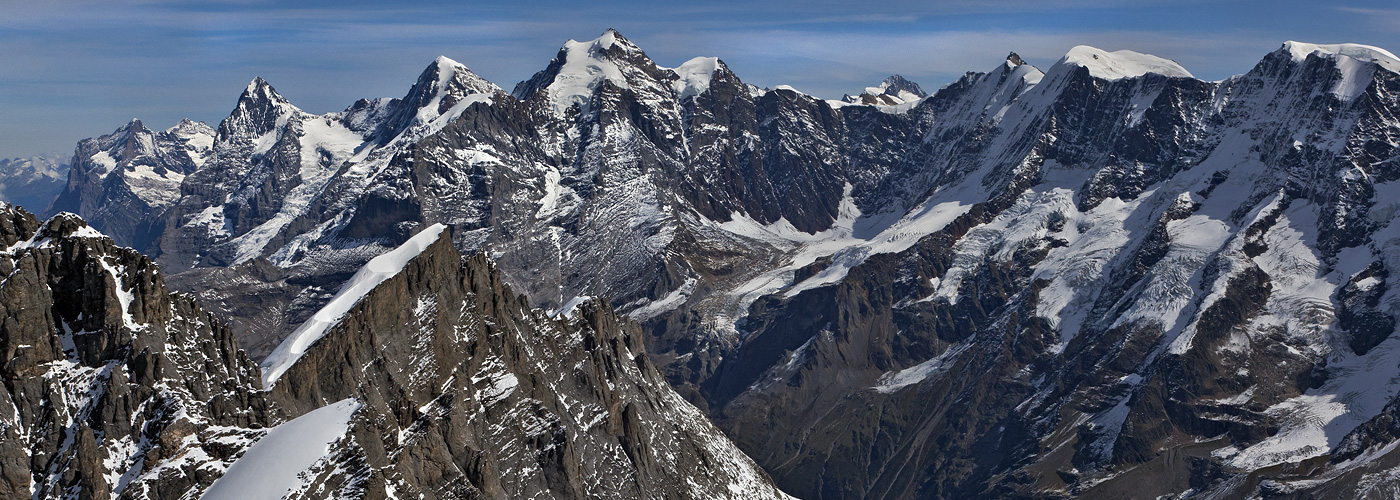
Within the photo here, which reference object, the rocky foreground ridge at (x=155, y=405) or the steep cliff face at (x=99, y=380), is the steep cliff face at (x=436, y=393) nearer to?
the rocky foreground ridge at (x=155, y=405)

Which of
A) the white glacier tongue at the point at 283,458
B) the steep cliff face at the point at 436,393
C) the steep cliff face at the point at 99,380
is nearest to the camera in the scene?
the steep cliff face at the point at 99,380

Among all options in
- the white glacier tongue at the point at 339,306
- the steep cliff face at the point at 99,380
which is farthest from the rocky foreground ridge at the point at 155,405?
the white glacier tongue at the point at 339,306

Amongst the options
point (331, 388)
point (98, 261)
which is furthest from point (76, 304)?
point (331, 388)

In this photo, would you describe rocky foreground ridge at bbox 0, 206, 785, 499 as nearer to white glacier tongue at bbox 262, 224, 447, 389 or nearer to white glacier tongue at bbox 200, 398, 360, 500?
white glacier tongue at bbox 200, 398, 360, 500

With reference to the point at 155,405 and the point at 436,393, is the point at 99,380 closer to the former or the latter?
the point at 155,405

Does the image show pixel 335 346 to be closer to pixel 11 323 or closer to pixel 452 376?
pixel 452 376

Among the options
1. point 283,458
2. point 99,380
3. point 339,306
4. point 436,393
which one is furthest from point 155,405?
point 436,393

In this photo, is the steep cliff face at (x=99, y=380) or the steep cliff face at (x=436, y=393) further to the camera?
the steep cliff face at (x=436, y=393)
